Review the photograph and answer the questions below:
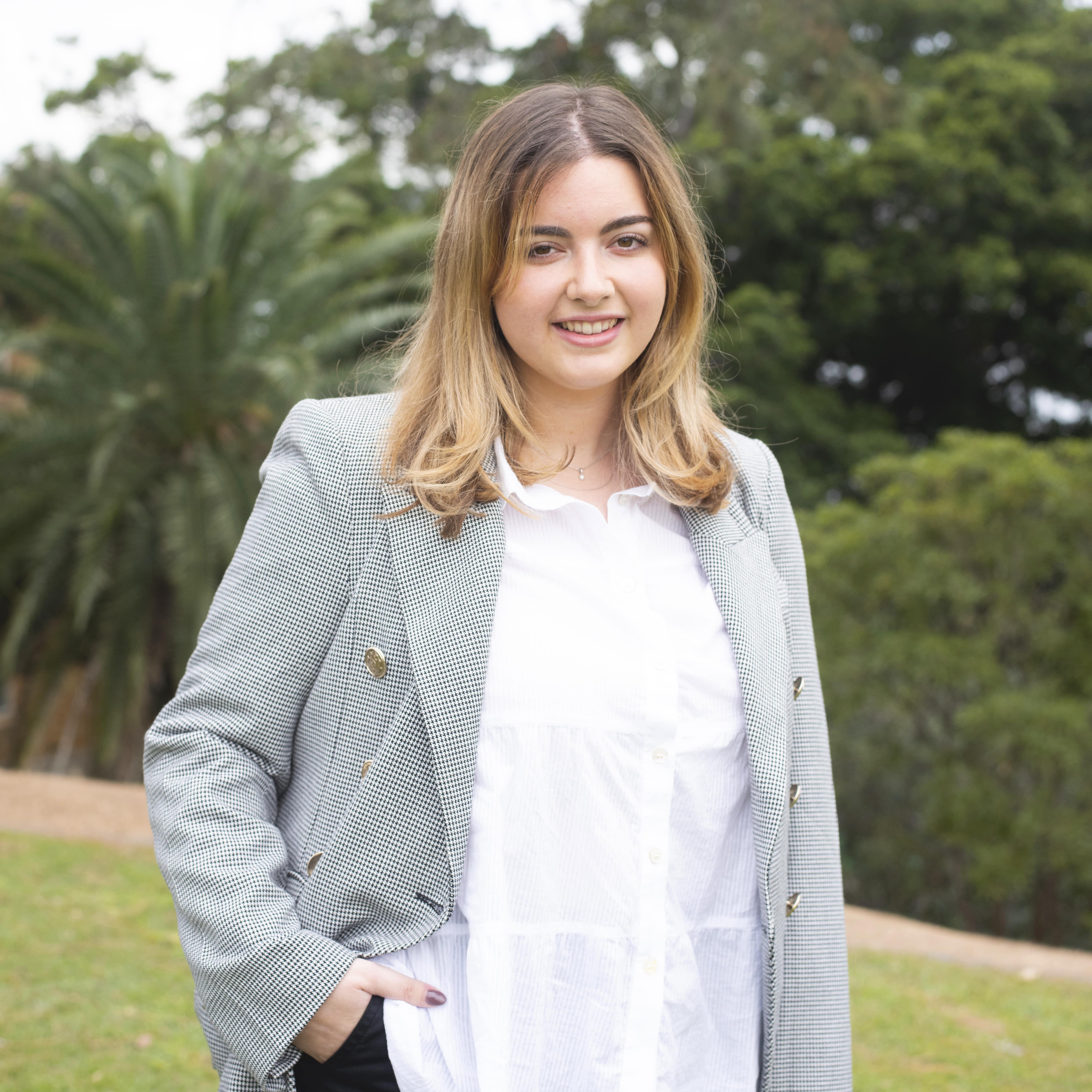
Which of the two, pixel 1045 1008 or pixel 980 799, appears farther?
pixel 980 799

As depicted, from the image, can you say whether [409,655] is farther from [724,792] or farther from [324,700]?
[724,792]

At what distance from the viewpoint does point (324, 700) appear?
168 centimetres

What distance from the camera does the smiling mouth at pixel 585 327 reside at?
70.3 inches

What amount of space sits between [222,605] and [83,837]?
19.8ft

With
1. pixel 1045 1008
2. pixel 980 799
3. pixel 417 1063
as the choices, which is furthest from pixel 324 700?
pixel 980 799

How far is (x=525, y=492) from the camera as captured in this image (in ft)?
5.86

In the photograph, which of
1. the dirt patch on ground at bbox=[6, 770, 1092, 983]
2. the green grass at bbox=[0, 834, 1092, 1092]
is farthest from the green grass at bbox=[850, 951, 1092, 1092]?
the dirt patch on ground at bbox=[6, 770, 1092, 983]

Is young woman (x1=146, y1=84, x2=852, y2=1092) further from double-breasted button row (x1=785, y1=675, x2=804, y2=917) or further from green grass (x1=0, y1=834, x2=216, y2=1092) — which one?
green grass (x1=0, y1=834, x2=216, y2=1092)

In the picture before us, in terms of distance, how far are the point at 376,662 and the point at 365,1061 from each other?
524mm

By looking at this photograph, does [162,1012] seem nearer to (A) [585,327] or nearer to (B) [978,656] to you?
(A) [585,327]

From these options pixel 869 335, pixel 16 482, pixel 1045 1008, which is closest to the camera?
pixel 1045 1008

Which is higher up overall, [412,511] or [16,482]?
[412,511]

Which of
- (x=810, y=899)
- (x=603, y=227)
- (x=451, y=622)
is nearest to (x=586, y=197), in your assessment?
(x=603, y=227)

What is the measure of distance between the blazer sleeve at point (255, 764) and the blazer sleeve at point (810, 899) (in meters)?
0.69
